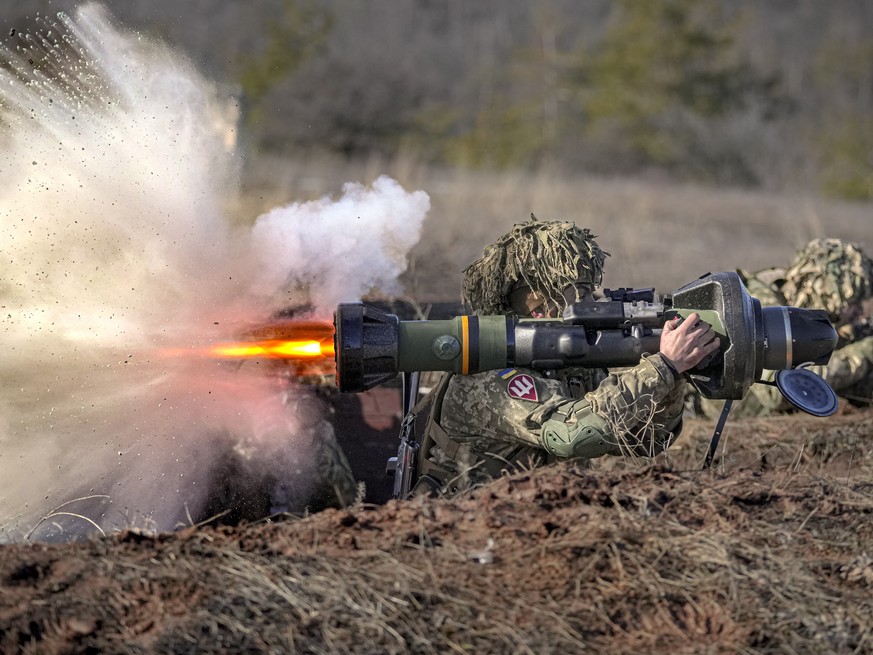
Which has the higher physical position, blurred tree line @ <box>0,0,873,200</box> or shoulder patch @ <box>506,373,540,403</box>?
blurred tree line @ <box>0,0,873,200</box>

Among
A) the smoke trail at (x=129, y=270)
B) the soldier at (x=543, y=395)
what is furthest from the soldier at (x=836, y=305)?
the soldier at (x=543, y=395)

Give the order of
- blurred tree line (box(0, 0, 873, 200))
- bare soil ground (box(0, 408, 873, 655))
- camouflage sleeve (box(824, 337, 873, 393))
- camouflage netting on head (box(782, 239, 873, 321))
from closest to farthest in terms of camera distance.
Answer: bare soil ground (box(0, 408, 873, 655)) → camouflage sleeve (box(824, 337, 873, 393)) → camouflage netting on head (box(782, 239, 873, 321)) → blurred tree line (box(0, 0, 873, 200))

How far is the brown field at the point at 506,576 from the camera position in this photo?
10.3 ft

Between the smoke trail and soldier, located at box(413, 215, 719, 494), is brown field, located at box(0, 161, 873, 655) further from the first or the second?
the smoke trail

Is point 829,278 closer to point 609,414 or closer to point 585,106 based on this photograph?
point 609,414

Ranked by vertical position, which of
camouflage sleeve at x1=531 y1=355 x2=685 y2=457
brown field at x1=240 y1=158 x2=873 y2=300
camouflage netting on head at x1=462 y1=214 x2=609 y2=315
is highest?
brown field at x1=240 y1=158 x2=873 y2=300

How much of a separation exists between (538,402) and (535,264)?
2.04 feet

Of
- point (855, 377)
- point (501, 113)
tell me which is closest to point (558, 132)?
point (501, 113)

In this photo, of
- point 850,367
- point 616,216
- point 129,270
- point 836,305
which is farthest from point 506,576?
point 616,216

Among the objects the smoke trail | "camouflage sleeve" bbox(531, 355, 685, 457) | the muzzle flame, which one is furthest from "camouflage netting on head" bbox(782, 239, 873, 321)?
the muzzle flame

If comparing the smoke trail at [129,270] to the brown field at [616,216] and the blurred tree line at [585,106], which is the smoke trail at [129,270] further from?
the blurred tree line at [585,106]

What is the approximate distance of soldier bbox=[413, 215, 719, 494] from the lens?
4.30 meters

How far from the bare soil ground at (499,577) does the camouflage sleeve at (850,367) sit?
3.59 metres

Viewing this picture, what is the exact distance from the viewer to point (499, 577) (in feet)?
11.2
